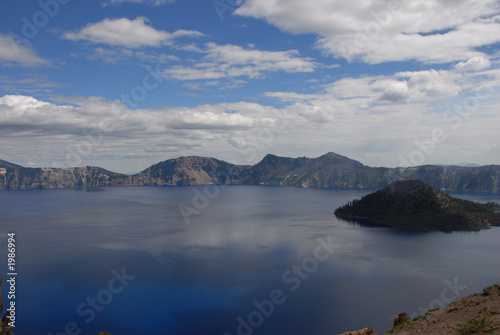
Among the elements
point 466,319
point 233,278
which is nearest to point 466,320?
point 466,319

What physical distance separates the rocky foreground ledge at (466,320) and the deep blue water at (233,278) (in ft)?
128

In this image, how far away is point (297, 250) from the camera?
12525 cm

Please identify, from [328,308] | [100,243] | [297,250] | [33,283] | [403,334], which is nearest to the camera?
[403,334]

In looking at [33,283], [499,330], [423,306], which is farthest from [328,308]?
[33,283]

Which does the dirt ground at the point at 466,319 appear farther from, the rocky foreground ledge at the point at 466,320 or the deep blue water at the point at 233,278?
the deep blue water at the point at 233,278

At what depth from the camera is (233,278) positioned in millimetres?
89625

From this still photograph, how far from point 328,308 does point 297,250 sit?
56.1 metres

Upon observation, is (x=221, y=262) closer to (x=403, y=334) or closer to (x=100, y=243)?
(x=100, y=243)

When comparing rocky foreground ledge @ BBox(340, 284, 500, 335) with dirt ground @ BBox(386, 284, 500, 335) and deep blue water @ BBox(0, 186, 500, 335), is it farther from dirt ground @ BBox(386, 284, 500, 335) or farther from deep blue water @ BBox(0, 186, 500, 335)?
deep blue water @ BBox(0, 186, 500, 335)

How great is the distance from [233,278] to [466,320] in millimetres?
73122

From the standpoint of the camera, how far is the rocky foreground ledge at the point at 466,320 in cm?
A: 1975

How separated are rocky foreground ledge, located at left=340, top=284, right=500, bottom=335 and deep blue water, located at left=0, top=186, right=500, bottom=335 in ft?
128

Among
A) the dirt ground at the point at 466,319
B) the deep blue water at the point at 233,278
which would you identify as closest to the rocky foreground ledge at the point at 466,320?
the dirt ground at the point at 466,319

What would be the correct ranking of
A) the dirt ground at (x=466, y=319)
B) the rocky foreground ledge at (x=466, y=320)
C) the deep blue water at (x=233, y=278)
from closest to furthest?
the rocky foreground ledge at (x=466, y=320) → the dirt ground at (x=466, y=319) → the deep blue water at (x=233, y=278)
